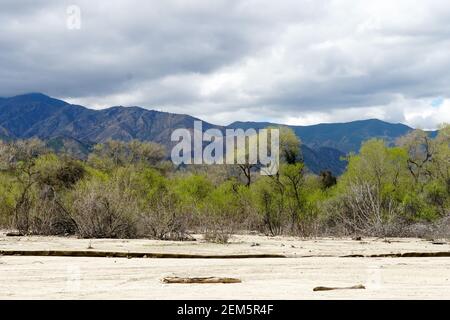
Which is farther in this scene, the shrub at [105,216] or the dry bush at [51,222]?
the dry bush at [51,222]

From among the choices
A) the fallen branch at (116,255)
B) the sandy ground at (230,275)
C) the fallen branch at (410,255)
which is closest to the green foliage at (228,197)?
the fallen branch at (116,255)

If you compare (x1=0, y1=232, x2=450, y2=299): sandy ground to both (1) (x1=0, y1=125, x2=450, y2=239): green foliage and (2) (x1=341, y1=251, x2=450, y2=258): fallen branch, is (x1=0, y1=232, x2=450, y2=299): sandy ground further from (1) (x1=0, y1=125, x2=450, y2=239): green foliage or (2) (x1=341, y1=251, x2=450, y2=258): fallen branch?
(1) (x1=0, y1=125, x2=450, y2=239): green foliage

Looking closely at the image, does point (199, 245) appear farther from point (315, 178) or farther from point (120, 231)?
point (315, 178)

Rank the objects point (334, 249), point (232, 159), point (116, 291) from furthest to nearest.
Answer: point (232, 159), point (334, 249), point (116, 291)

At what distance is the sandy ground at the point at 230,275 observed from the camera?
7.89 m

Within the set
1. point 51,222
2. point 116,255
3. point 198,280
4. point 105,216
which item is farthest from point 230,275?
point 51,222

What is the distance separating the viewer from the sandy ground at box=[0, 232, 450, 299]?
311 inches

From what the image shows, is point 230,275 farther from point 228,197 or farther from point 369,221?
point 228,197

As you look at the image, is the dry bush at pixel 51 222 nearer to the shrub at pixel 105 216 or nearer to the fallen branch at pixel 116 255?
the shrub at pixel 105 216

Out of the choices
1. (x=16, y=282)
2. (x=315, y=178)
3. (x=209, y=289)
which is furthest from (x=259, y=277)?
(x=315, y=178)

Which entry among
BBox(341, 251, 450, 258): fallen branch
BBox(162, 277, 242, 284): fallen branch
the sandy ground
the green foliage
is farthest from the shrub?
BBox(162, 277, 242, 284): fallen branch

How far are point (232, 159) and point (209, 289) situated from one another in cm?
5399
